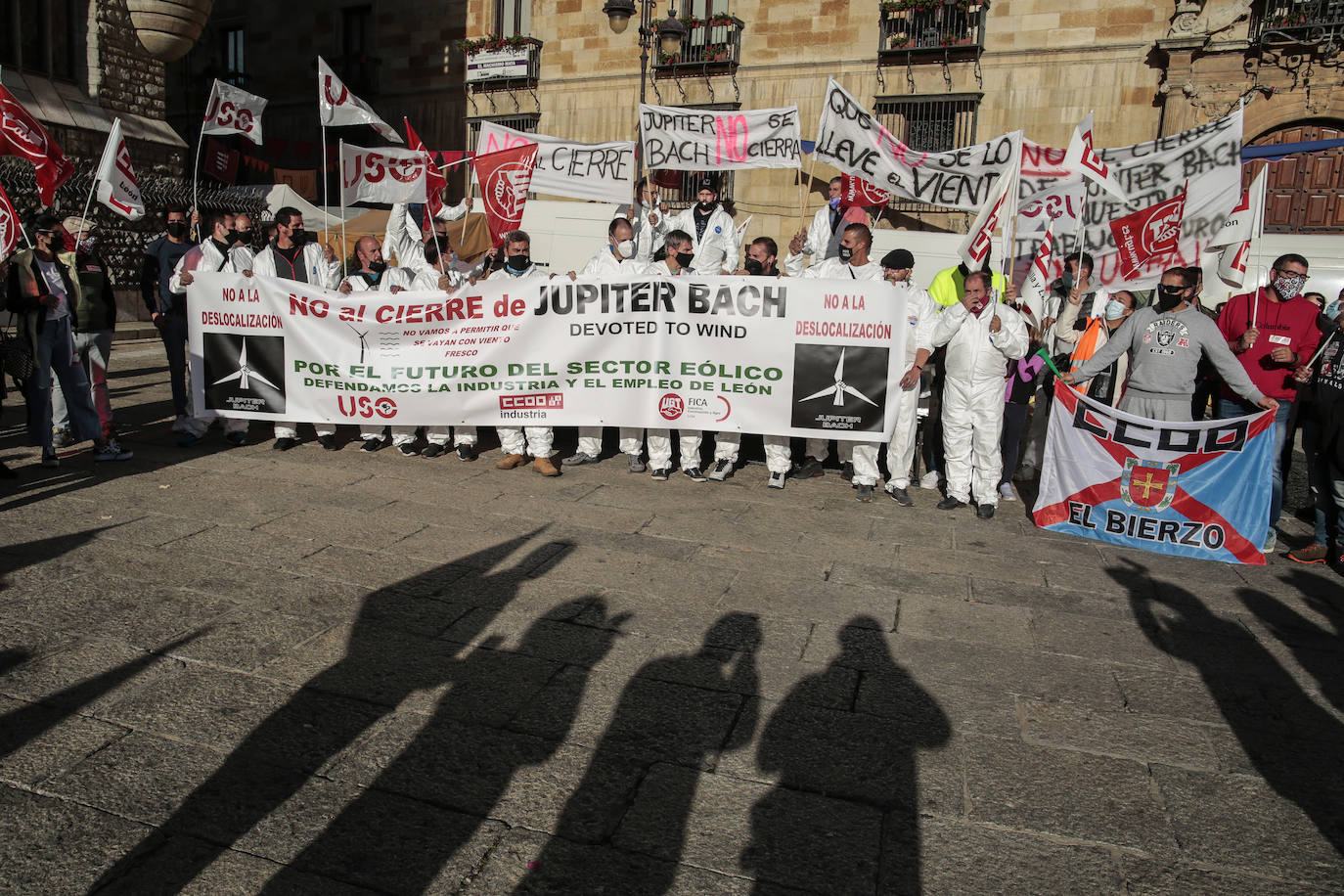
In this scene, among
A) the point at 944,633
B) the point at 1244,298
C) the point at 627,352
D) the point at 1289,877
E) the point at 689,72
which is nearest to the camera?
the point at 1289,877

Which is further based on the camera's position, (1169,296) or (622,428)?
(622,428)

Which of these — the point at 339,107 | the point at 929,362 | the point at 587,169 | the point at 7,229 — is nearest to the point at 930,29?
the point at 587,169

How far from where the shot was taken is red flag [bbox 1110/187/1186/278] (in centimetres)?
817

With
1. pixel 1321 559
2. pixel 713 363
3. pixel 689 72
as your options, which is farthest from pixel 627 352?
pixel 689 72

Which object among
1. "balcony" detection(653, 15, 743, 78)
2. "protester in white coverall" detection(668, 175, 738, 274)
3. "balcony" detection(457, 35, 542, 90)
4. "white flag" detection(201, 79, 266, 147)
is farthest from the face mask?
"balcony" detection(457, 35, 542, 90)

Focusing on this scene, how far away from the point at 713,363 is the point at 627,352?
68 centimetres

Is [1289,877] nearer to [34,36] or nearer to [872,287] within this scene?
[872,287]

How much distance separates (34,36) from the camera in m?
17.4

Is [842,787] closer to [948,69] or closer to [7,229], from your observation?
[7,229]

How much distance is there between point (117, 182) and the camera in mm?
8734

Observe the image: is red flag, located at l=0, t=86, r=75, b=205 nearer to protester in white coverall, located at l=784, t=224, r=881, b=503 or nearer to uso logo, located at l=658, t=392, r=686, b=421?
uso logo, located at l=658, t=392, r=686, b=421

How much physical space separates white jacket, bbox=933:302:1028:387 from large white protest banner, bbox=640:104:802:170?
13.3ft

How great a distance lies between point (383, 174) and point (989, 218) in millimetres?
5502

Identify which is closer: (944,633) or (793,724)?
(793,724)
